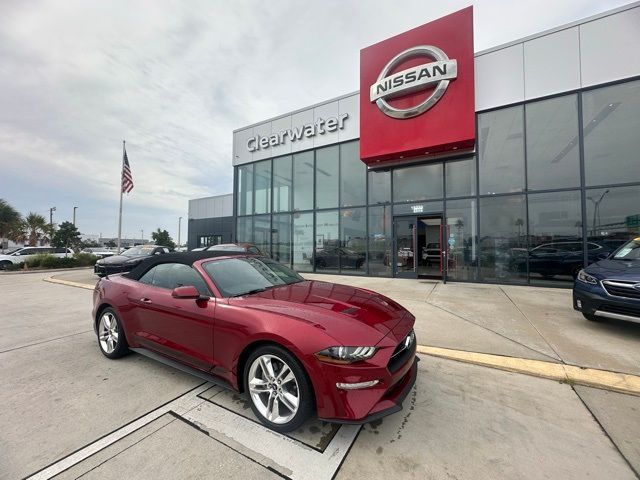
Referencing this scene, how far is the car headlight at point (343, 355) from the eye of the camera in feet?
6.79

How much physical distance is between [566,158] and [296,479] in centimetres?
1153

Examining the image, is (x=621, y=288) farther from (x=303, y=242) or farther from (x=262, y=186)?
(x=262, y=186)

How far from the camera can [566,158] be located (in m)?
9.03

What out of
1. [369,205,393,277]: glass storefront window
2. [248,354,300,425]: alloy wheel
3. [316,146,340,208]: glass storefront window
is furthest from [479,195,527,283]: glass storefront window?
[248,354,300,425]: alloy wheel

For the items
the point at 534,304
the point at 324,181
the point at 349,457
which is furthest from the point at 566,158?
the point at 349,457

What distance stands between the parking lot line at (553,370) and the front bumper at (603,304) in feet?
4.70

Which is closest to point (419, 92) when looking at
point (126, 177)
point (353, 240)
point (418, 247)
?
point (418, 247)

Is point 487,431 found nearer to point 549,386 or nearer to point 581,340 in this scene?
point 549,386

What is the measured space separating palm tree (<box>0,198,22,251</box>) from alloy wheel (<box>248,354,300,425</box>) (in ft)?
147

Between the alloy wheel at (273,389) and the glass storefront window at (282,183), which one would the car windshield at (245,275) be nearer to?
the alloy wheel at (273,389)

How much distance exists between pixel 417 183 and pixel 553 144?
4.30 metres

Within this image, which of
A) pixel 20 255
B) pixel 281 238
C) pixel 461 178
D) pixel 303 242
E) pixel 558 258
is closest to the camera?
pixel 558 258

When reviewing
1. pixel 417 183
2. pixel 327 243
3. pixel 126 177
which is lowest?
pixel 327 243

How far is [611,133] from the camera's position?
28.2 ft
